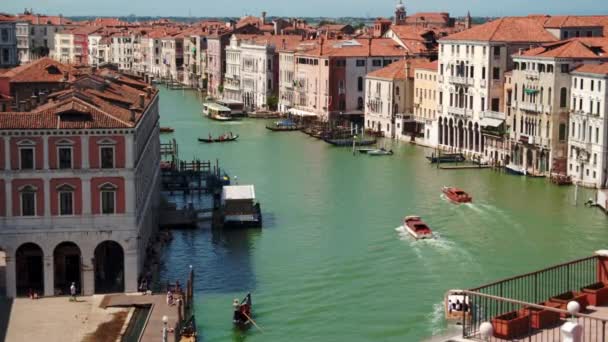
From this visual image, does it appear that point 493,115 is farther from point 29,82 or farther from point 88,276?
point 88,276

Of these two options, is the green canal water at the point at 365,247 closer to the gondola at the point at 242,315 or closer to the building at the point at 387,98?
the gondola at the point at 242,315

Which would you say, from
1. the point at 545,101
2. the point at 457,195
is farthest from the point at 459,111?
the point at 457,195

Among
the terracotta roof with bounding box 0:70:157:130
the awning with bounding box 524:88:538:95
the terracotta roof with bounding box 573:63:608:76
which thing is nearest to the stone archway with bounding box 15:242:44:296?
the terracotta roof with bounding box 0:70:157:130

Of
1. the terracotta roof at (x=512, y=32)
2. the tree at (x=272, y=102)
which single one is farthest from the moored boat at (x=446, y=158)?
the tree at (x=272, y=102)

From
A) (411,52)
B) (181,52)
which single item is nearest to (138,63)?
(181,52)

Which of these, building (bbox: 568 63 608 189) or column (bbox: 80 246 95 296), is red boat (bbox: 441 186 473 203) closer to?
building (bbox: 568 63 608 189)

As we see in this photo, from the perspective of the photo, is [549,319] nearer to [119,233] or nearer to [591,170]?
[119,233]
